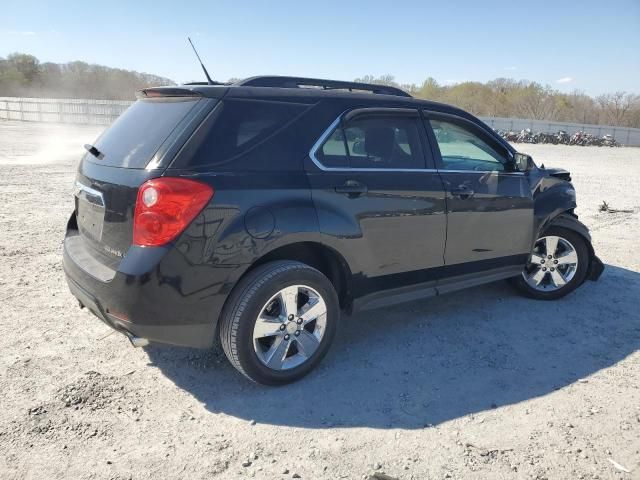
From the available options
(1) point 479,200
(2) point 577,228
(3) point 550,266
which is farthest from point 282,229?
(2) point 577,228

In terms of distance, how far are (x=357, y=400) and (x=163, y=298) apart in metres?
1.33

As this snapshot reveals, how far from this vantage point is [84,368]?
3.31m

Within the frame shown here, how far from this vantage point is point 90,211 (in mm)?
3182

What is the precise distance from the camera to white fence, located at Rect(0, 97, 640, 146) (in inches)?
1300

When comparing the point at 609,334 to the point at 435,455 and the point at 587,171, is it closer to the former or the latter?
the point at 435,455

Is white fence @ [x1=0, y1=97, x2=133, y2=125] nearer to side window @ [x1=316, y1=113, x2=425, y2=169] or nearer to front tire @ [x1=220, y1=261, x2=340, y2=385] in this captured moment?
side window @ [x1=316, y1=113, x2=425, y2=169]

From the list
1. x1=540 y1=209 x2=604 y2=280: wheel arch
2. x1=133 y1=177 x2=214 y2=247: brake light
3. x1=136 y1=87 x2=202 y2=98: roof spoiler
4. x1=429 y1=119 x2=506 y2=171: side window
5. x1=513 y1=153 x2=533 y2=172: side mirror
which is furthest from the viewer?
x1=540 y1=209 x2=604 y2=280: wheel arch

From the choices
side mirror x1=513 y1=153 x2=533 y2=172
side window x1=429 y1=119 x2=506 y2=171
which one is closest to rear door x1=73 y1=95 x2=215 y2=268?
side window x1=429 y1=119 x2=506 y2=171

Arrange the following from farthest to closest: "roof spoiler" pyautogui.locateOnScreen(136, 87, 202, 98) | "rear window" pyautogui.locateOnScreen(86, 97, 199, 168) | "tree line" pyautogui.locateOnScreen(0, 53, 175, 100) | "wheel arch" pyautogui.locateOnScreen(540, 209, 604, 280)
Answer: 1. "tree line" pyautogui.locateOnScreen(0, 53, 175, 100)
2. "wheel arch" pyautogui.locateOnScreen(540, 209, 604, 280)
3. "roof spoiler" pyautogui.locateOnScreen(136, 87, 202, 98)
4. "rear window" pyautogui.locateOnScreen(86, 97, 199, 168)

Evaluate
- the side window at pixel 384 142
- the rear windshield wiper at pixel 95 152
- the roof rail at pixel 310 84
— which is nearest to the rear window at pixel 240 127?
the roof rail at pixel 310 84

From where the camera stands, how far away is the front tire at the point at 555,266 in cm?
479

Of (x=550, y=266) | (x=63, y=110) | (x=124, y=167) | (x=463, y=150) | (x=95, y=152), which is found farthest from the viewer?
(x=63, y=110)

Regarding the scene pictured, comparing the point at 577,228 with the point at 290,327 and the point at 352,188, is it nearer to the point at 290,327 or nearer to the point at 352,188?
the point at 352,188

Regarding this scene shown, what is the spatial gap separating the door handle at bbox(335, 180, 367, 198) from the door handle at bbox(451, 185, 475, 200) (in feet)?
2.92
